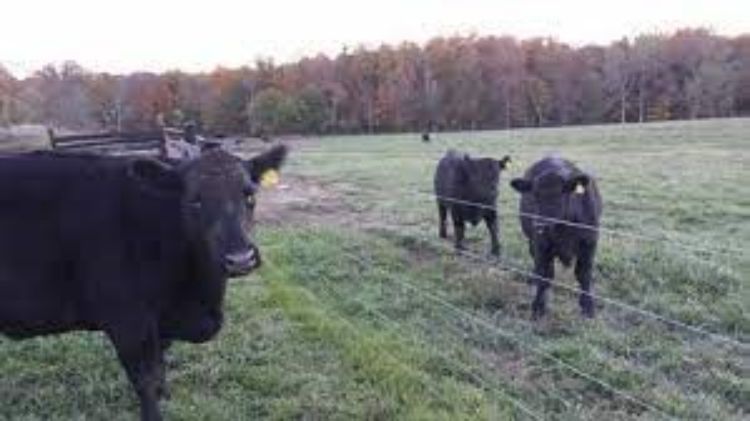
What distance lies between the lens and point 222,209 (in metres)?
5.46

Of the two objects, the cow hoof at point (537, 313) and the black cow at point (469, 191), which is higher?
the black cow at point (469, 191)

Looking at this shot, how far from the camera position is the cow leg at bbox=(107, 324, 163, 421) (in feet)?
18.9

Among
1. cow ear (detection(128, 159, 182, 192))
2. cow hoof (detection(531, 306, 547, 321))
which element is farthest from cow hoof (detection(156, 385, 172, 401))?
cow hoof (detection(531, 306, 547, 321))

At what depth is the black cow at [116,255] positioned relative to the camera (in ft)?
18.9

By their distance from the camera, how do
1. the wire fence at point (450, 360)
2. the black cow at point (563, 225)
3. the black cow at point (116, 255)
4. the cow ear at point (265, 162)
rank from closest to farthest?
the black cow at point (116, 255) → the cow ear at point (265, 162) → the wire fence at point (450, 360) → the black cow at point (563, 225)

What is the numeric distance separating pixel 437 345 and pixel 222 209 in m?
2.72

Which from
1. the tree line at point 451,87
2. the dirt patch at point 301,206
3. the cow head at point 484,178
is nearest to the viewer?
the cow head at point 484,178

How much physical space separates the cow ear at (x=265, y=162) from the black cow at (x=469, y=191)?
6253 millimetres

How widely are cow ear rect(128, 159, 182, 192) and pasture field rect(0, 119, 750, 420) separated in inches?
57.9

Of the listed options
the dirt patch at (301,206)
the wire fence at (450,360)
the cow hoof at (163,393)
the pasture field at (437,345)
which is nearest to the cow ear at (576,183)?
the pasture field at (437,345)

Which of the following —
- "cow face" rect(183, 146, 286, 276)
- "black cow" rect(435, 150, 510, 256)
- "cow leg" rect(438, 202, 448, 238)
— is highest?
"cow face" rect(183, 146, 286, 276)

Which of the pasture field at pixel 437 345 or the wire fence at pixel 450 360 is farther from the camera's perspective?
the pasture field at pixel 437 345

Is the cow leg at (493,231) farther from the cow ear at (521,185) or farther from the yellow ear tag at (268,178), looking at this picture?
the yellow ear tag at (268,178)

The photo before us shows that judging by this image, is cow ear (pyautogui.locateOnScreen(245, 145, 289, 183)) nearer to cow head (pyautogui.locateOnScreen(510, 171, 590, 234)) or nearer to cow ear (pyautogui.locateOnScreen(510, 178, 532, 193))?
cow head (pyautogui.locateOnScreen(510, 171, 590, 234))
